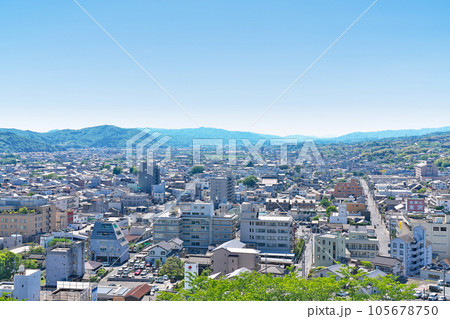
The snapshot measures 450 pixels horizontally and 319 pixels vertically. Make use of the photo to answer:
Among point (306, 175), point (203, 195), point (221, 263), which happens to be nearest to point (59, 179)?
point (203, 195)

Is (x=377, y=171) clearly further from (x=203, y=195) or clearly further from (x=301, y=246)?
(x=301, y=246)

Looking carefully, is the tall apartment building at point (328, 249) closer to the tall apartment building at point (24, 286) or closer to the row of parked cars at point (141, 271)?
the row of parked cars at point (141, 271)

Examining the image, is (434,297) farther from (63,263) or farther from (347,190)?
(347,190)

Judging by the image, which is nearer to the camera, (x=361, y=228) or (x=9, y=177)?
(x=361, y=228)

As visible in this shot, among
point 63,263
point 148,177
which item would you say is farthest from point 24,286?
point 148,177

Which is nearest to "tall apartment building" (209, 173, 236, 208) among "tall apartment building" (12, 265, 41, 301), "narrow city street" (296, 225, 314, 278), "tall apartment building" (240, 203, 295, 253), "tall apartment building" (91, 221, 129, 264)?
"narrow city street" (296, 225, 314, 278)

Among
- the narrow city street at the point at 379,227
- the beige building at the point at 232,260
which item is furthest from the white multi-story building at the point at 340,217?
the beige building at the point at 232,260
